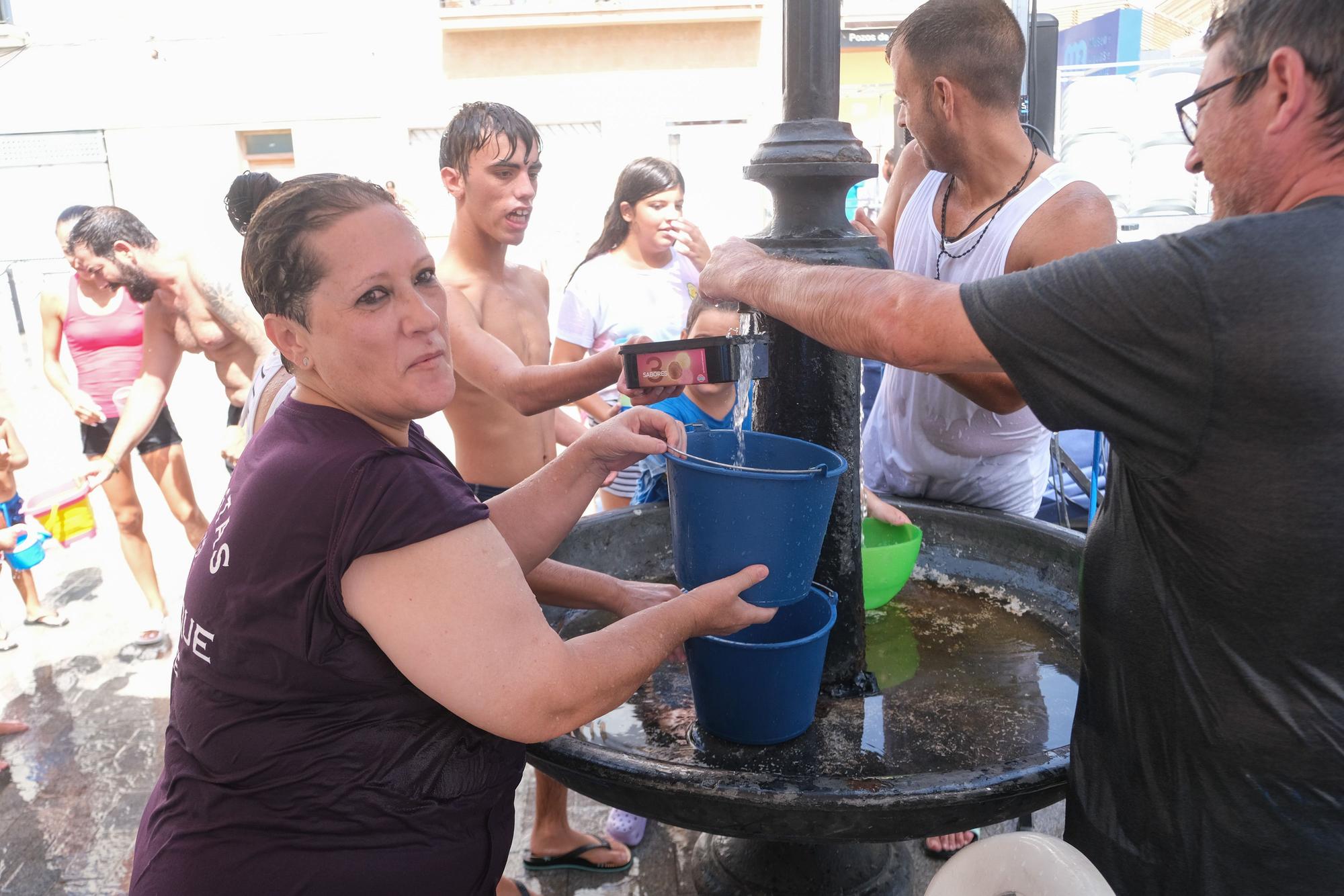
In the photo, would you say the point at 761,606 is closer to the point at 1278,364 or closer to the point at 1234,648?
the point at 1234,648

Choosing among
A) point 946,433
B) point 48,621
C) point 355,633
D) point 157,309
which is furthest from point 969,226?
point 48,621

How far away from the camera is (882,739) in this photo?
6.29ft

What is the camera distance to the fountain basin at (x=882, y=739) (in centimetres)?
153

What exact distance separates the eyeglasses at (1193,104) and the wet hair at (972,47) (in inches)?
44.9

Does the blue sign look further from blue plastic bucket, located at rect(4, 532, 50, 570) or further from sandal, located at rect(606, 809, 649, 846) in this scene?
blue plastic bucket, located at rect(4, 532, 50, 570)

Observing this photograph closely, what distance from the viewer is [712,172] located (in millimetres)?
16766

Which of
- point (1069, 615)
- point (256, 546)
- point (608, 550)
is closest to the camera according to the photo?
point (256, 546)

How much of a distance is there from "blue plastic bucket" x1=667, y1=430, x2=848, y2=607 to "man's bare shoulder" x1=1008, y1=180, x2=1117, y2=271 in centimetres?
116

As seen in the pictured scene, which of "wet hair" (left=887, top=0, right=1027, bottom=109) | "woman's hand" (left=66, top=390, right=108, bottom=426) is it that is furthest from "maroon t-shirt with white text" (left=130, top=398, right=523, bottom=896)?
"woman's hand" (left=66, top=390, right=108, bottom=426)

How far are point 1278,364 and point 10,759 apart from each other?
14.6ft

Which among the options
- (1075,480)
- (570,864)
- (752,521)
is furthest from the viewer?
(1075,480)

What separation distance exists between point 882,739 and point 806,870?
0.74 meters

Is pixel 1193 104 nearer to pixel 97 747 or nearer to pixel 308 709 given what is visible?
pixel 308 709

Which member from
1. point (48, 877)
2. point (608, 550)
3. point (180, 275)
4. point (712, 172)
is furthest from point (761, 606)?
point (712, 172)
